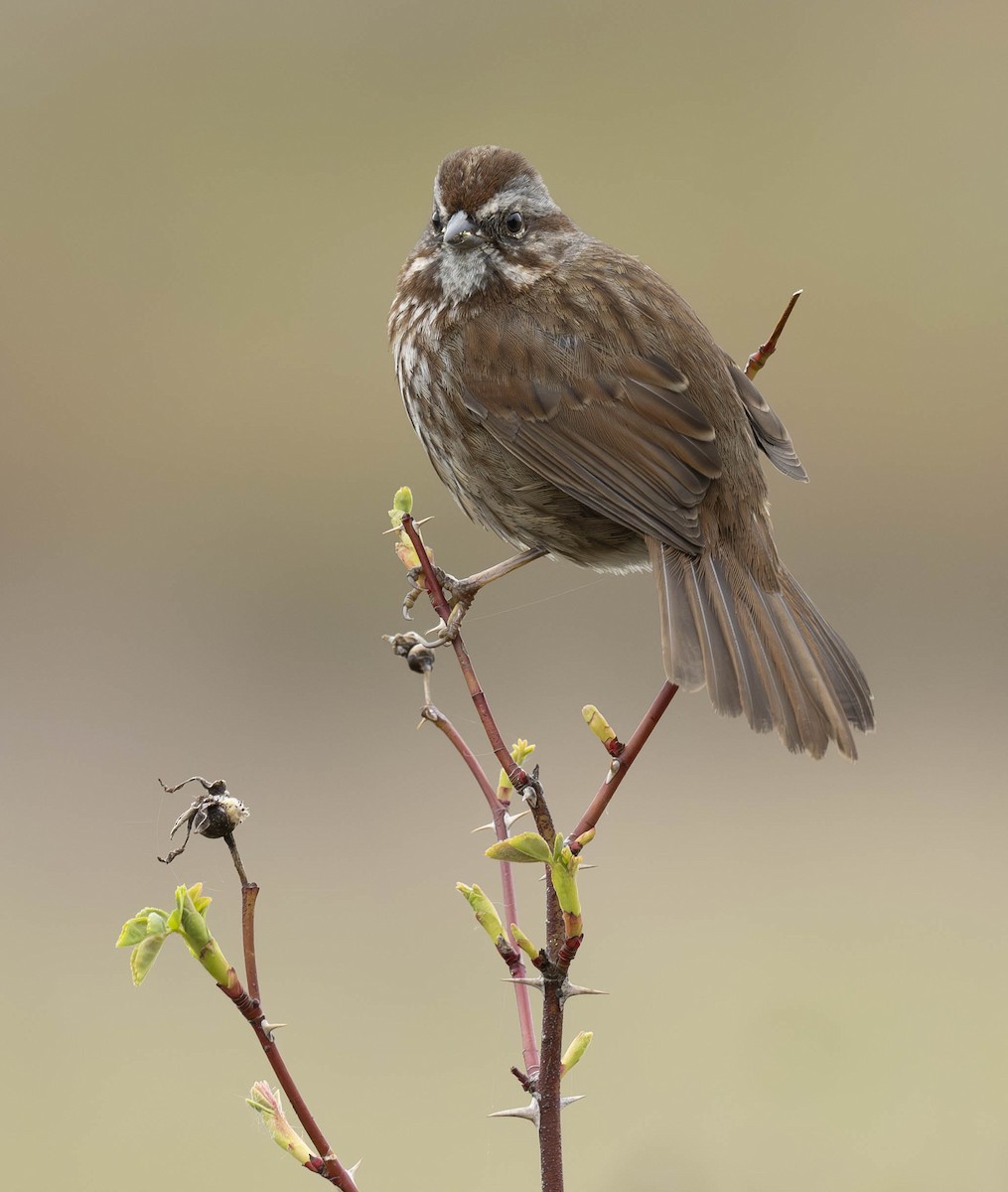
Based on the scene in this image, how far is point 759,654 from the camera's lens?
323 cm

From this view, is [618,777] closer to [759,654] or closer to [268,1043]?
[268,1043]

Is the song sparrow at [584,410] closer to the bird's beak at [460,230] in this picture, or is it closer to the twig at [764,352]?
the bird's beak at [460,230]

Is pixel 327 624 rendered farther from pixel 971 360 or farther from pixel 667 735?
pixel 971 360

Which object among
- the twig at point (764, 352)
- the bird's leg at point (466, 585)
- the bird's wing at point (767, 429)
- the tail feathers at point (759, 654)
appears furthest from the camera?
the bird's wing at point (767, 429)

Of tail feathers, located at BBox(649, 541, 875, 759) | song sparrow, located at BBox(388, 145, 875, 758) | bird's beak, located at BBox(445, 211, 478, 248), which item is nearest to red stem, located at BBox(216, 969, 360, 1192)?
tail feathers, located at BBox(649, 541, 875, 759)

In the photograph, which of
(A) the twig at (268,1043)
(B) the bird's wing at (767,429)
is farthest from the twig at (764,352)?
(A) the twig at (268,1043)

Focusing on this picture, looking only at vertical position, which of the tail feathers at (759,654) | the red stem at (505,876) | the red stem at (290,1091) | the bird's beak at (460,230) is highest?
the bird's beak at (460,230)

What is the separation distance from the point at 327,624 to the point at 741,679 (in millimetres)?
6520

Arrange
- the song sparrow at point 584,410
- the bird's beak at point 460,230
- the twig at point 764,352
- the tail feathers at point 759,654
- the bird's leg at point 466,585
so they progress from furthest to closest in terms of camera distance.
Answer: the bird's beak at point 460,230, the song sparrow at point 584,410, the bird's leg at point 466,585, the tail feathers at point 759,654, the twig at point 764,352

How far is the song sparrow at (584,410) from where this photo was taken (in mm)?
3541

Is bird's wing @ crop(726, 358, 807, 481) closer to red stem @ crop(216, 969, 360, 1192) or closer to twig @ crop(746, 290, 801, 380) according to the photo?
twig @ crop(746, 290, 801, 380)

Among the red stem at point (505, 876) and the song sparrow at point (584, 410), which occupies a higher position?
the song sparrow at point (584, 410)

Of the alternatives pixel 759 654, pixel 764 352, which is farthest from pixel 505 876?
pixel 759 654

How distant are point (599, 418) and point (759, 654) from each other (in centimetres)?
70
